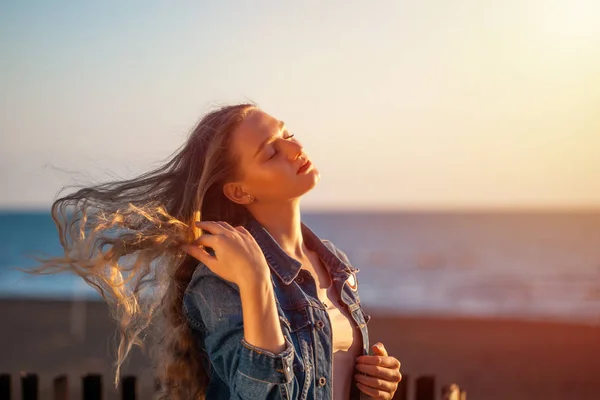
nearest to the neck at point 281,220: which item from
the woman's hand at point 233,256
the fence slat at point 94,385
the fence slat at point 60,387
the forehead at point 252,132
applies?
the forehead at point 252,132

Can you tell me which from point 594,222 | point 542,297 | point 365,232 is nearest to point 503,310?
point 542,297

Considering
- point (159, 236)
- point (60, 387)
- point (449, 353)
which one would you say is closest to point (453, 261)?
point (449, 353)

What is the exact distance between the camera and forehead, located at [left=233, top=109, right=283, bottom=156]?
349 cm

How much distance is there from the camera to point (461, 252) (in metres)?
42.7

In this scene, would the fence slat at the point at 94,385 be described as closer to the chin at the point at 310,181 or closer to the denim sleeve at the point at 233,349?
the denim sleeve at the point at 233,349

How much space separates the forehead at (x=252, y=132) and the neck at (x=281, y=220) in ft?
0.86

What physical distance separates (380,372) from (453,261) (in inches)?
1291

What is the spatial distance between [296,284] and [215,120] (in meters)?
0.84

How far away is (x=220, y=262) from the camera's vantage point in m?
3.03

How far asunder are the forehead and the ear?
5.9 inches

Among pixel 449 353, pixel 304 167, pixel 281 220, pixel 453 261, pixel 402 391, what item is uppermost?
pixel 304 167

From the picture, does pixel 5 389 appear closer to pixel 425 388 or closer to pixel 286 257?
pixel 286 257

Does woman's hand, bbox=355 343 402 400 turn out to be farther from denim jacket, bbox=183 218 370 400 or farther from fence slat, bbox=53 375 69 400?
fence slat, bbox=53 375 69 400

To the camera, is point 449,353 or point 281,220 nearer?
point 281,220
